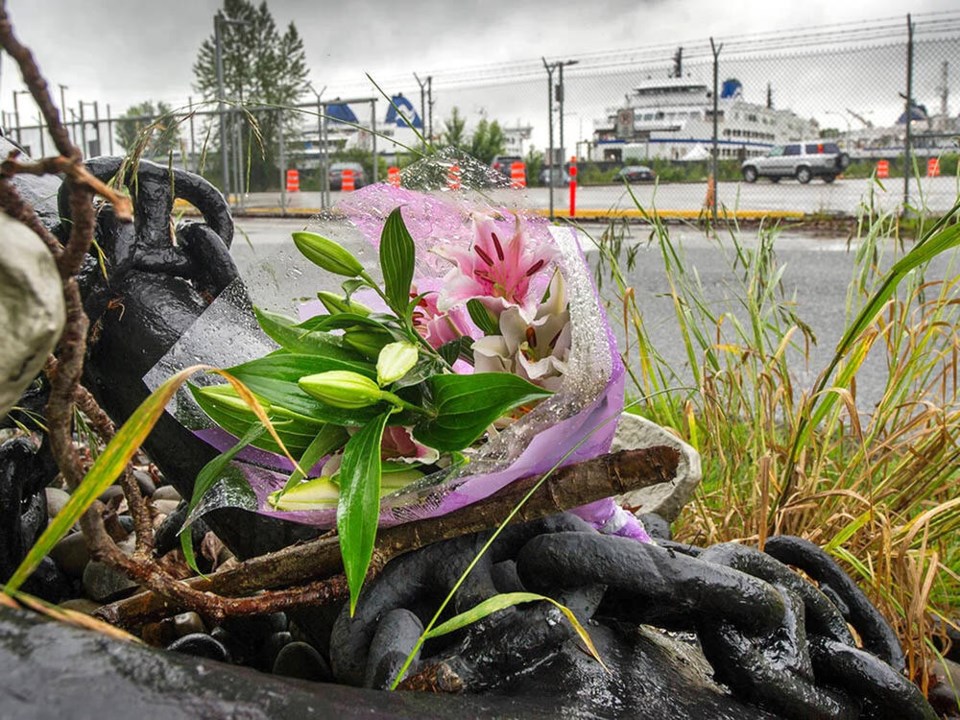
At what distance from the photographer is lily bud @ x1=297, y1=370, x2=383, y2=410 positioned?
84cm

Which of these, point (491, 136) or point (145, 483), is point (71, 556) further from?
point (491, 136)

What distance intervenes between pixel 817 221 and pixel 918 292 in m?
12.9

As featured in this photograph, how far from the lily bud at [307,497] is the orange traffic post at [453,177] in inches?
14.5

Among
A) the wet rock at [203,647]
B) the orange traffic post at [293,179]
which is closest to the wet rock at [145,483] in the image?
the wet rock at [203,647]

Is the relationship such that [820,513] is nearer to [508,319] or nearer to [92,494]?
[508,319]

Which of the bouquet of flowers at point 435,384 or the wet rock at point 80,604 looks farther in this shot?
the wet rock at point 80,604

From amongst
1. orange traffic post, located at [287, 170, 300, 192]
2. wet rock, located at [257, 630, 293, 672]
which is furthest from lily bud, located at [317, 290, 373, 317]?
orange traffic post, located at [287, 170, 300, 192]

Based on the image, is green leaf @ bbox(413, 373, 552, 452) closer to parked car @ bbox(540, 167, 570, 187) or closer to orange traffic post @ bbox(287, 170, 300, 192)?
parked car @ bbox(540, 167, 570, 187)

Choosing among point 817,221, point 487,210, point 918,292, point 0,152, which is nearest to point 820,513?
point 918,292

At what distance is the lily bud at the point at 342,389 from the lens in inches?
33.1

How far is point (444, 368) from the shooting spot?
3.15 feet

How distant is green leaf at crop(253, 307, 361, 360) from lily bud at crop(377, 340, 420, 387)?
95 millimetres

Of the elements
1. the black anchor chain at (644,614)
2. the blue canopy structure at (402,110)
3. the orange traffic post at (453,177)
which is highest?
the blue canopy structure at (402,110)

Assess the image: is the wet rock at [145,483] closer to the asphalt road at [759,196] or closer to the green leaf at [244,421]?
the green leaf at [244,421]
